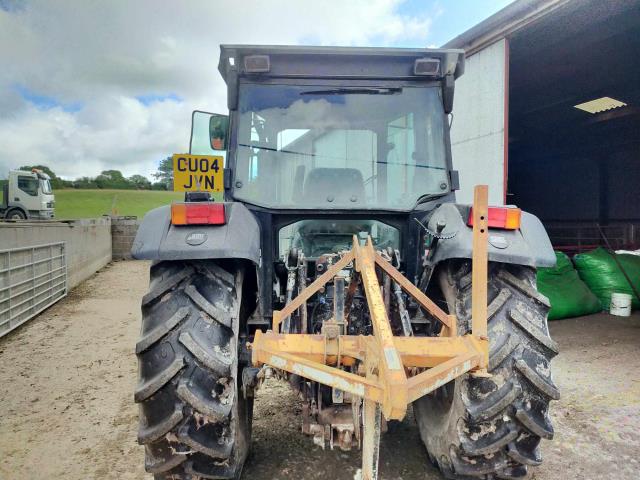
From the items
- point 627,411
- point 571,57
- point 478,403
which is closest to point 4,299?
point 478,403

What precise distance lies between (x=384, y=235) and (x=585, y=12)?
441 centimetres

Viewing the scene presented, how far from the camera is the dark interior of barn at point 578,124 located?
239 inches

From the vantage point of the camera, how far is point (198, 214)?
217cm

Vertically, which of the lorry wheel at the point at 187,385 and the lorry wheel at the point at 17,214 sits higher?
the lorry wheel at the point at 17,214

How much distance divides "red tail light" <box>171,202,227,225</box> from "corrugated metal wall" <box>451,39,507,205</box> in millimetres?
4109

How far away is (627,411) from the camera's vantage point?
3.38 m

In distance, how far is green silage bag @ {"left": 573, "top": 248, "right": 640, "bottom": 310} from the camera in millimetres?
6423

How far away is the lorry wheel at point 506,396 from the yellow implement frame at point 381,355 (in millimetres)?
265

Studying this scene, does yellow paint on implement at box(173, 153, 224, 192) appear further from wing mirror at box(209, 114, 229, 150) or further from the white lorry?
the white lorry

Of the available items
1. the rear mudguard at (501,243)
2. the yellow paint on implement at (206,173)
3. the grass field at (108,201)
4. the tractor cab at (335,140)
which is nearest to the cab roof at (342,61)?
the tractor cab at (335,140)

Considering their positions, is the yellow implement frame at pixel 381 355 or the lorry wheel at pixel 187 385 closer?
the yellow implement frame at pixel 381 355

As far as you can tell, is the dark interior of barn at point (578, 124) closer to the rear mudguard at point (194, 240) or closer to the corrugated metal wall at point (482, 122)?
the corrugated metal wall at point (482, 122)

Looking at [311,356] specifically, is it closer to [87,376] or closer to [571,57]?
[87,376]

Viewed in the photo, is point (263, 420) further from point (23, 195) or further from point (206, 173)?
point (23, 195)
